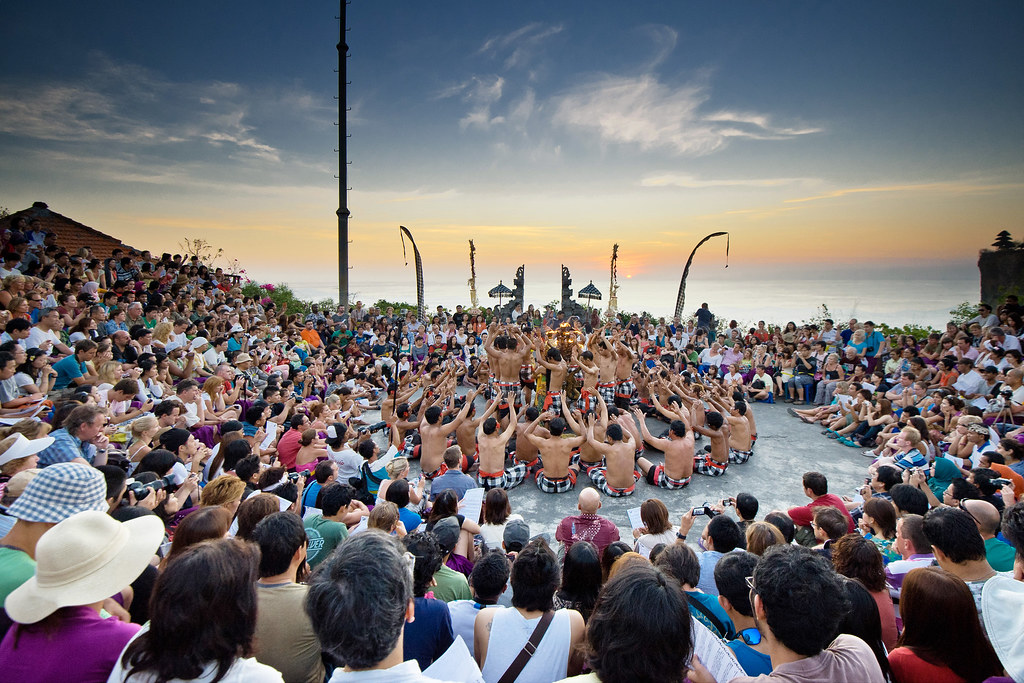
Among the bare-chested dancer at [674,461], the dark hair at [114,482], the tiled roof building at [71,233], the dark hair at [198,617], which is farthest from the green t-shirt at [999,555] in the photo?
the tiled roof building at [71,233]

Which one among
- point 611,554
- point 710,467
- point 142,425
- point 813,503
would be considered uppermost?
point 142,425

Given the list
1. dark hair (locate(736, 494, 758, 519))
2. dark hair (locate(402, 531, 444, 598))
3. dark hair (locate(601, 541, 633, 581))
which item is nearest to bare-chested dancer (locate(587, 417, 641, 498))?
dark hair (locate(736, 494, 758, 519))

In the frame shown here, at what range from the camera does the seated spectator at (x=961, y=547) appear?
2529 mm

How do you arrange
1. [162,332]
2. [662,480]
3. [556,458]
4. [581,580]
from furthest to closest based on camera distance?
[162,332], [662,480], [556,458], [581,580]

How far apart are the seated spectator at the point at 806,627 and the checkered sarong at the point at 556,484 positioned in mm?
4694

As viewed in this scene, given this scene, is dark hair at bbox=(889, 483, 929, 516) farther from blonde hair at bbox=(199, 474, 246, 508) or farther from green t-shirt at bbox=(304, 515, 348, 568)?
blonde hair at bbox=(199, 474, 246, 508)

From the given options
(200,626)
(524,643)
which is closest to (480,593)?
(524,643)

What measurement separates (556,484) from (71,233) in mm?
17154

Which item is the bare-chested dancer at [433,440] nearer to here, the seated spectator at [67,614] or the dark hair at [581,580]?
the dark hair at [581,580]

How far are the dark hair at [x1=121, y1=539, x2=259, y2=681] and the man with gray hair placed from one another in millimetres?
217

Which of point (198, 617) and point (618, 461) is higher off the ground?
point (198, 617)

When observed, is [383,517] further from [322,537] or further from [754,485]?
[754,485]

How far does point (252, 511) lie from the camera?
2721mm

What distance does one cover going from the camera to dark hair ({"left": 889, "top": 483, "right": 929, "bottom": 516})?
3.63 m
